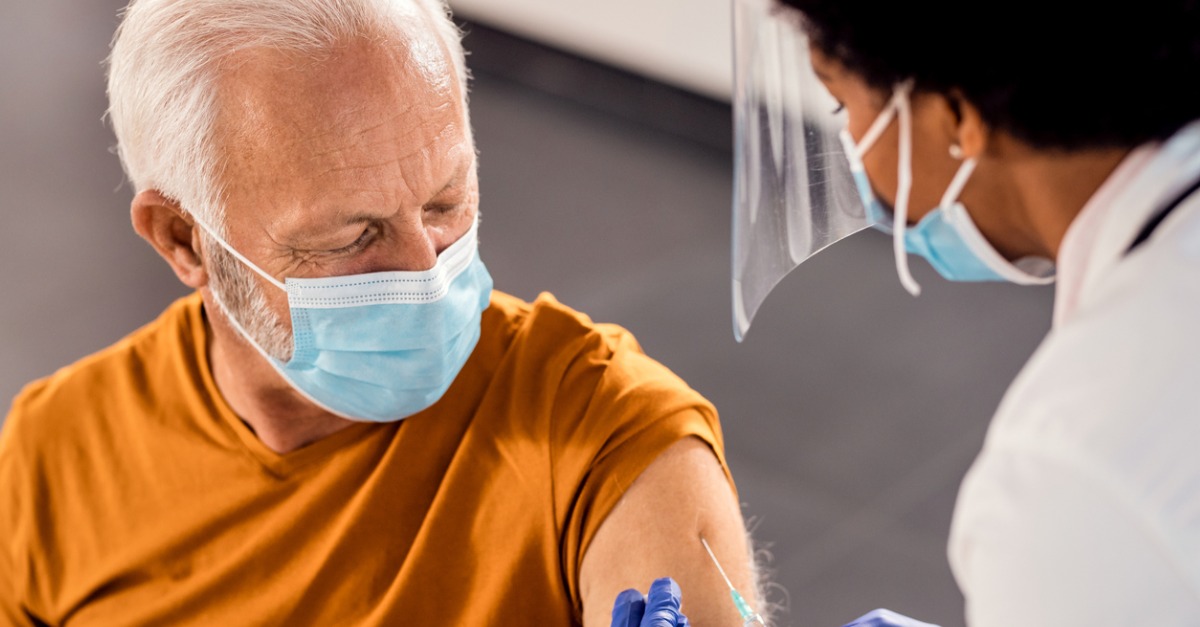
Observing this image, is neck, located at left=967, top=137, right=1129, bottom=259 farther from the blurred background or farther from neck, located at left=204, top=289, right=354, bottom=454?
the blurred background

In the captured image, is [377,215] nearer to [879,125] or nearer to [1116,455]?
[879,125]

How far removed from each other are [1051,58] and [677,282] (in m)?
3.07

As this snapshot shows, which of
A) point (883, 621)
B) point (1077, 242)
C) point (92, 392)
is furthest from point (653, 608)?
point (92, 392)

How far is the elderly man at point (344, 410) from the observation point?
1593 mm

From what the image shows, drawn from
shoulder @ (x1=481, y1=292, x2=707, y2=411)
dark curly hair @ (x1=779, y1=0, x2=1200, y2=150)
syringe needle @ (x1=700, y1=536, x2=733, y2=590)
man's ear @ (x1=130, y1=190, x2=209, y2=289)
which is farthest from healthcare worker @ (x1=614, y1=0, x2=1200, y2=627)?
man's ear @ (x1=130, y1=190, x2=209, y2=289)

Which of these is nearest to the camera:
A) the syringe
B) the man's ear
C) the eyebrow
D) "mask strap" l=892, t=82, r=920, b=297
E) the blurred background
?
"mask strap" l=892, t=82, r=920, b=297

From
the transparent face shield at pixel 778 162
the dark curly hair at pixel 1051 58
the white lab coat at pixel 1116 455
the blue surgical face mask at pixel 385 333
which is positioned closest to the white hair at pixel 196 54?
the blue surgical face mask at pixel 385 333

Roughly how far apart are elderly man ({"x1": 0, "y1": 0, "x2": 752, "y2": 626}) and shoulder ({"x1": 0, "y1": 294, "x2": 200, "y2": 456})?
1 centimetres

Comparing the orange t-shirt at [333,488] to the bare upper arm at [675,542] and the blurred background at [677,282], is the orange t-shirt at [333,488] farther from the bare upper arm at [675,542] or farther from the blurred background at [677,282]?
the blurred background at [677,282]

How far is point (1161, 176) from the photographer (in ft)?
3.22

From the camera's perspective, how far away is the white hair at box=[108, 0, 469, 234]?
1.58 meters

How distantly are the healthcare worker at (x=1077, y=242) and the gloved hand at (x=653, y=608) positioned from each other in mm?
429

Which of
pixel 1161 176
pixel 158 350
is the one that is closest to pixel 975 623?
pixel 1161 176

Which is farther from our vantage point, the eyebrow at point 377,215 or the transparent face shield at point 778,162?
the eyebrow at point 377,215
